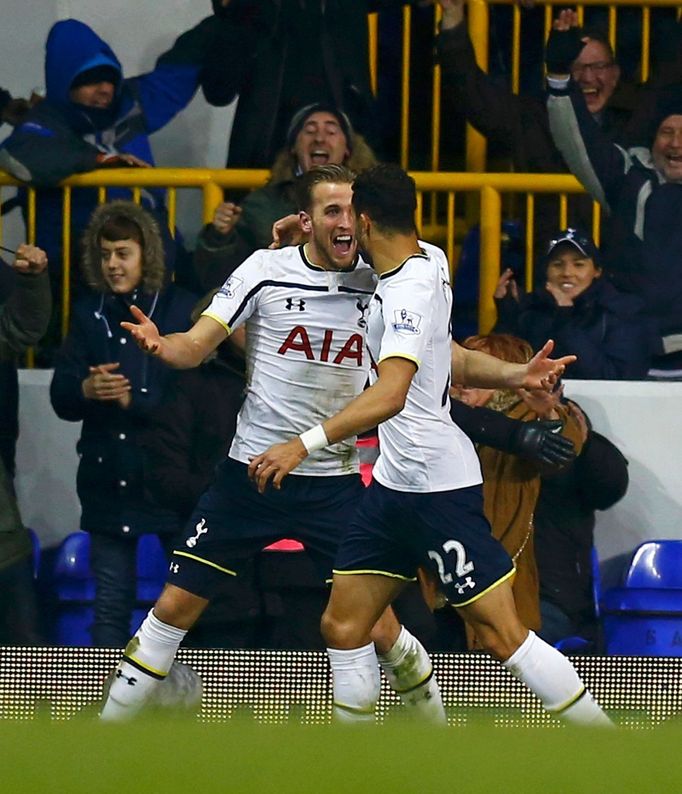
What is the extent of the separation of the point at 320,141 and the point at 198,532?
6.50 feet

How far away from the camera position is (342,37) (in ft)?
26.1

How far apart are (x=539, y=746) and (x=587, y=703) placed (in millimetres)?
1970

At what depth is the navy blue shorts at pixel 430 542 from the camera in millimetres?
5633

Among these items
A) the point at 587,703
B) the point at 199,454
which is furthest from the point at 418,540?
the point at 199,454

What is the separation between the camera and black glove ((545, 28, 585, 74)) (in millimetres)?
7477

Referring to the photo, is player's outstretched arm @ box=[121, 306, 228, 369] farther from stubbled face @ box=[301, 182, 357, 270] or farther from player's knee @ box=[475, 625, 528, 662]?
player's knee @ box=[475, 625, 528, 662]

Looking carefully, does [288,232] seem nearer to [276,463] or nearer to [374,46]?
[276,463]

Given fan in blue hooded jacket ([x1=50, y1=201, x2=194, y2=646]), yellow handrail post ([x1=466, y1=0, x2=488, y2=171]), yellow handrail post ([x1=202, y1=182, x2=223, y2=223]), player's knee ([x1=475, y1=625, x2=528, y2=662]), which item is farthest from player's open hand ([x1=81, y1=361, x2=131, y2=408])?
player's knee ([x1=475, y1=625, x2=528, y2=662])

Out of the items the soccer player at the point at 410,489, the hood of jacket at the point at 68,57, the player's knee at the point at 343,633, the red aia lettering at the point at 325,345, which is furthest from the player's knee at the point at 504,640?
the hood of jacket at the point at 68,57

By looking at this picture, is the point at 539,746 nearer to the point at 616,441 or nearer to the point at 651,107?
the point at 616,441

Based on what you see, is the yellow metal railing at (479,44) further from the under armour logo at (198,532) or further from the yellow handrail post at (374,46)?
the under armour logo at (198,532)

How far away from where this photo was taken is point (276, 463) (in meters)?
5.48

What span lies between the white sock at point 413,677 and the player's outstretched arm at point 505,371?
88 cm

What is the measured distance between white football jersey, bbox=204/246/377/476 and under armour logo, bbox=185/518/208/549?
269mm
